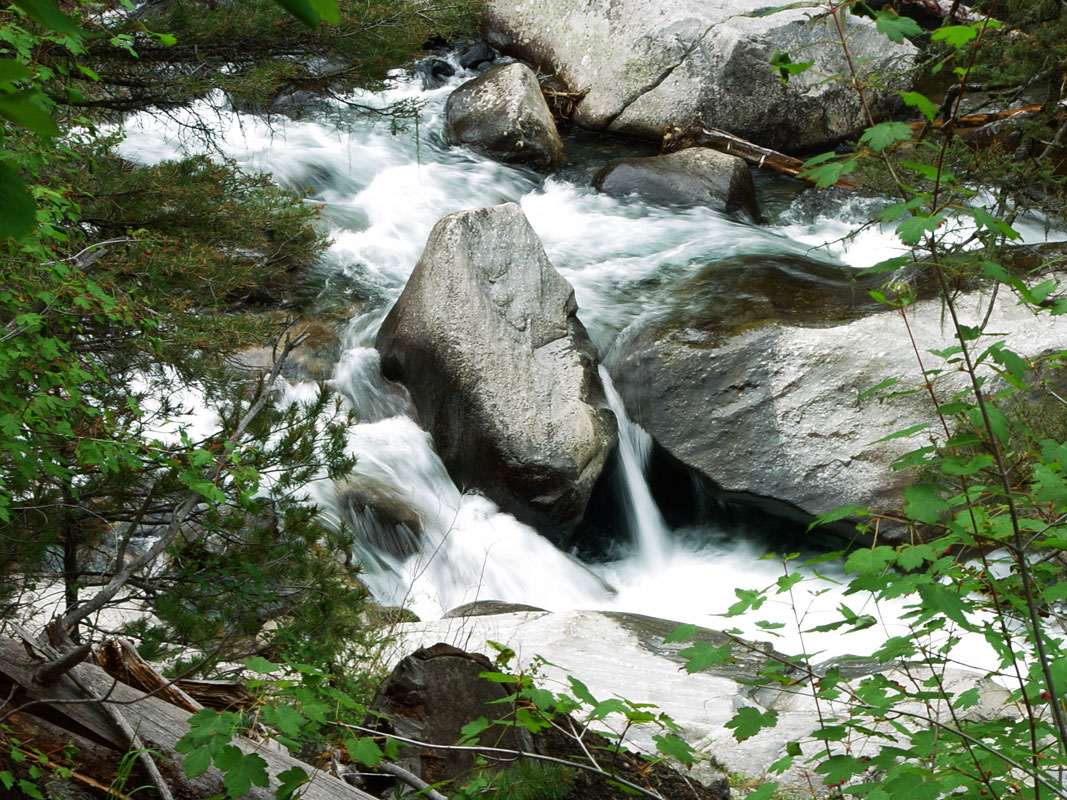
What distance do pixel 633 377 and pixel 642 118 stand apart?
18.7 ft

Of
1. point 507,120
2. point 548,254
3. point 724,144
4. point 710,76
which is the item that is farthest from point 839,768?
point 710,76

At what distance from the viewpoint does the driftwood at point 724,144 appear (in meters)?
11.4

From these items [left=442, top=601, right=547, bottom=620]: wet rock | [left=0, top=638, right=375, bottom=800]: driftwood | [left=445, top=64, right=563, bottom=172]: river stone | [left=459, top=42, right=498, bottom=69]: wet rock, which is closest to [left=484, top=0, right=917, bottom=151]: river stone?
[left=445, top=64, right=563, bottom=172]: river stone

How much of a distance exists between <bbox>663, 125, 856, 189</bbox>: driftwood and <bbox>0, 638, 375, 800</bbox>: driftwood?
1054cm

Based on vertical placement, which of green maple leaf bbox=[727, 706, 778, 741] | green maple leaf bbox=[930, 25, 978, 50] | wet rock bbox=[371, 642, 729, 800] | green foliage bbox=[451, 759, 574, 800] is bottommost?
green foliage bbox=[451, 759, 574, 800]

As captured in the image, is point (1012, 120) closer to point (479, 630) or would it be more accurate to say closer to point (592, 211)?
point (592, 211)

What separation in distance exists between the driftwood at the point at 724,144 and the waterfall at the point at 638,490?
5526 millimetres

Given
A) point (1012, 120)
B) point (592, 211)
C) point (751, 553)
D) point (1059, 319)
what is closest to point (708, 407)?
point (751, 553)

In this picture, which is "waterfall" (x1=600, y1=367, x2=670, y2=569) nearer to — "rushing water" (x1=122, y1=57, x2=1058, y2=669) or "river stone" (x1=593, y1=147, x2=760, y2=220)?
"rushing water" (x1=122, y1=57, x2=1058, y2=669)

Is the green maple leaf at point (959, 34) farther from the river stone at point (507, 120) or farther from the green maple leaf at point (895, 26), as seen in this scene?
the river stone at point (507, 120)

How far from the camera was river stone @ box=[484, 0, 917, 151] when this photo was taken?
1152cm

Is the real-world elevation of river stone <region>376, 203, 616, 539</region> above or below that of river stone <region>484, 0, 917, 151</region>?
below

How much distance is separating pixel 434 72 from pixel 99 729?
39.8 ft

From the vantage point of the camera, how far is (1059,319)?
690 cm
